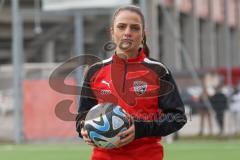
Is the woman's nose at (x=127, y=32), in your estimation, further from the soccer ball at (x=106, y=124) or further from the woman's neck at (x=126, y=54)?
the soccer ball at (x=106, y=124)

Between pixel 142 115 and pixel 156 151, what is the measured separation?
0.22 meters

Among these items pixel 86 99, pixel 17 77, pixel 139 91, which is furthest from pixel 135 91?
pixel 17 77

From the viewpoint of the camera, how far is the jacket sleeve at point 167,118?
162 inches

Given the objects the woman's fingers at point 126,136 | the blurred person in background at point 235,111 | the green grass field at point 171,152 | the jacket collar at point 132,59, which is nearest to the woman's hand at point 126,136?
the woman's fingers at point 126,136

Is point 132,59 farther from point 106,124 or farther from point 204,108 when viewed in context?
point 204,108

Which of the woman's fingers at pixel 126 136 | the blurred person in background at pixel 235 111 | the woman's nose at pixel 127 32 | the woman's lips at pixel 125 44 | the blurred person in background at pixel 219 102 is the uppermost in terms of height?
the woman's nose at pixel 127 32

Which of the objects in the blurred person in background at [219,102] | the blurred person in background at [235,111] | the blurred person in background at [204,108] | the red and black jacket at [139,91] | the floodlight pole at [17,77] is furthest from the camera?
the blurred person in background at [235,111]

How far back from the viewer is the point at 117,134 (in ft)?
12.9

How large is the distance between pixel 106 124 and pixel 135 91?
13.2 inches

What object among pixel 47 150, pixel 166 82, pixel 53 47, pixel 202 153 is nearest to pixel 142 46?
pixel 166 82

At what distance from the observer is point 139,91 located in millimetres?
4215

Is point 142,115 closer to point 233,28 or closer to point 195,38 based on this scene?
point 195,38

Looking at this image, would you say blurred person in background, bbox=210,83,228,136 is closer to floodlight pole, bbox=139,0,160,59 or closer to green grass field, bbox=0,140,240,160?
floodlight pole, bbox=139,0,160,59

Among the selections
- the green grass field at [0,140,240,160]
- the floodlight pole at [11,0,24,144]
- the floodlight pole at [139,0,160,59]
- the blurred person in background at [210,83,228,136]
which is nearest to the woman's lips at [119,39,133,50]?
the floodlight pole at [139,0,160,59]
